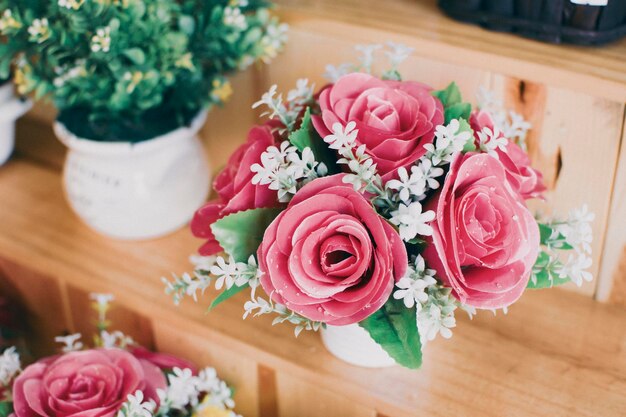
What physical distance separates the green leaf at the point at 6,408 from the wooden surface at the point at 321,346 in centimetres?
19

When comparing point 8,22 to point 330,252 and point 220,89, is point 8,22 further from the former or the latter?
point 330,252

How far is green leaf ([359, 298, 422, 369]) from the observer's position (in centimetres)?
72

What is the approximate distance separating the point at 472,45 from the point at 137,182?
1.63 ft

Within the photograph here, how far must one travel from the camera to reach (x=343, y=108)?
76 centimetres

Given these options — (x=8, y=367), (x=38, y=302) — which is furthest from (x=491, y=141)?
(x=38, y=302)

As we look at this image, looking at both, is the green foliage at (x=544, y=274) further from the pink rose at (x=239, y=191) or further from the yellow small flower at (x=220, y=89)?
the yellow small flower at (x=220, y=89)

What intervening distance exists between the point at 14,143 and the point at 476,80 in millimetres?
846

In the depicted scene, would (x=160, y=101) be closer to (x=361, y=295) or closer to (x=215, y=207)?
(x=215, y=207)

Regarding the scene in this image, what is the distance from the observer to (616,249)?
0.94 meters

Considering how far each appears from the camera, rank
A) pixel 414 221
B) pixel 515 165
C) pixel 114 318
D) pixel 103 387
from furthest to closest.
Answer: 1. pixel 114 318
2. pixel 103 387
3. pixel 515 165
4. pixel 414 221

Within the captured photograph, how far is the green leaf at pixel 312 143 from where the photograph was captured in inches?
29.8

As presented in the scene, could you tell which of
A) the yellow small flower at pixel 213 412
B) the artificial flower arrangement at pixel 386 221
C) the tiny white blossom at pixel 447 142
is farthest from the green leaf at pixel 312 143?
the yellow small flower at pixel 213 412

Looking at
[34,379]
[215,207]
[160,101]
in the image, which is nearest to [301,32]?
[160,101]

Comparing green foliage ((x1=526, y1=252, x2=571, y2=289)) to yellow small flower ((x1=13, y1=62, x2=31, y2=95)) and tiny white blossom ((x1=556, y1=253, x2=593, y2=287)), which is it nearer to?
tiny white blossom ((x1=556, y1=253, x2=593, y2=287))
